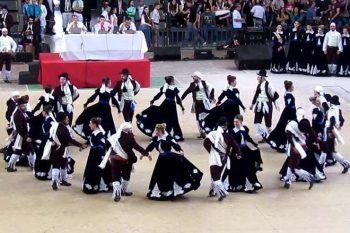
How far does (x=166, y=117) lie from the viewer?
60.0 feet

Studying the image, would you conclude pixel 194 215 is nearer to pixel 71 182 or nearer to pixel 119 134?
pixel 119 134

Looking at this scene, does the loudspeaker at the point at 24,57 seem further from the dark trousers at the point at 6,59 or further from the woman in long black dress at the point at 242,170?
the woman in long black dress at the point at 242,170

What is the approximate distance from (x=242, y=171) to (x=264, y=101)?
364 centimetres

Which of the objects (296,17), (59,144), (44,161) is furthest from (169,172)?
(296,17)

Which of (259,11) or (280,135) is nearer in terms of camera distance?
(280,135)

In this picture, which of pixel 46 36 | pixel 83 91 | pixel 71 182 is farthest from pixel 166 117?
pixel 46 36

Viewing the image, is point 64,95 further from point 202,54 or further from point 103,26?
point 202,54

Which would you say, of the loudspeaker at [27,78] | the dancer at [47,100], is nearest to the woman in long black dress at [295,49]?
the loudspeaker at [27,78]

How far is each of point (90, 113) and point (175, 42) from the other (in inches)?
506

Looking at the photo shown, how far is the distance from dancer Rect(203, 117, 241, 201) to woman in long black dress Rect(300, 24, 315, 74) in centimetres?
→ 1290

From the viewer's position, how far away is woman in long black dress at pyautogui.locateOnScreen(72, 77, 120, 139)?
17.8m

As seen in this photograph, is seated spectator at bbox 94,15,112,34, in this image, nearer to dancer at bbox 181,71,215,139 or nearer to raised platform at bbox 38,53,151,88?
raised platform at bbox 38,53,151,88

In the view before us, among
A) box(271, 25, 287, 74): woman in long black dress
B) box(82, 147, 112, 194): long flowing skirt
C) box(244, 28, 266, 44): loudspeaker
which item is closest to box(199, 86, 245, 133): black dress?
box(82, 147, 112, 194): long flowing skirt

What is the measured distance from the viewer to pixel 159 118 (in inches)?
720
